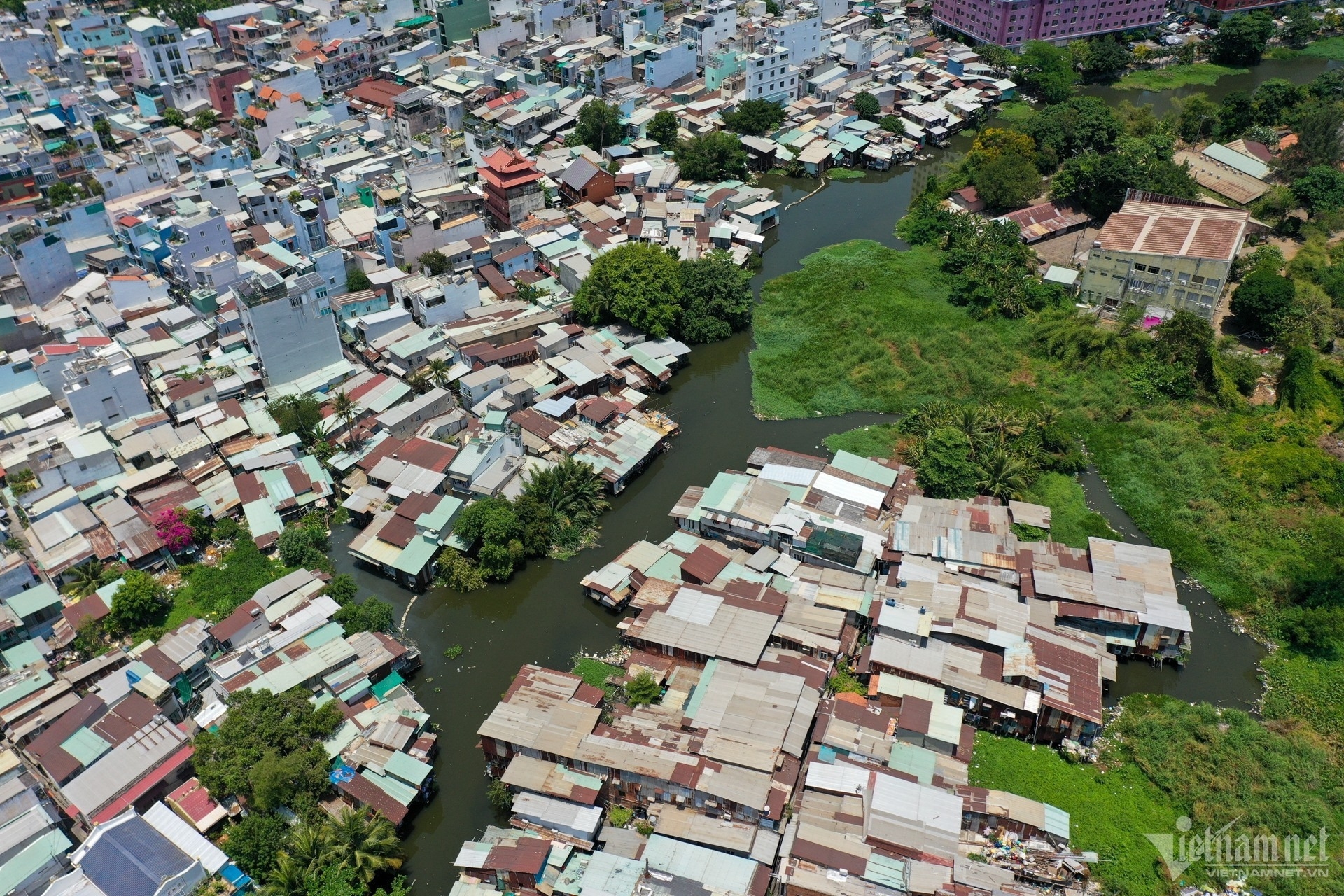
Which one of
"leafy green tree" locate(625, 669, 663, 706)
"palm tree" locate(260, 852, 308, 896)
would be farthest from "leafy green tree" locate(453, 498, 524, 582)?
"palm tree" locate(260, 852, 308, 896)

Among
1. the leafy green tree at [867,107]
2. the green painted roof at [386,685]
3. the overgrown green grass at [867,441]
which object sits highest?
the leafy green tree at [867,107]

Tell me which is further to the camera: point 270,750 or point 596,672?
point 596,672

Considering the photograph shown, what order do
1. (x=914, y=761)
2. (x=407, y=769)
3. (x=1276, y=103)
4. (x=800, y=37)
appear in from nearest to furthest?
1. (x=914, y=761)
2. (x=407, y=769)
3. (x=1276, y=103)
4. (x=800, y=37)

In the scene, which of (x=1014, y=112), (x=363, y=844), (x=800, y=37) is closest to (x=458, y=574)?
(x=363, y=844)

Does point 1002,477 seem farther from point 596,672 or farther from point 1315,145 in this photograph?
point 1315,145

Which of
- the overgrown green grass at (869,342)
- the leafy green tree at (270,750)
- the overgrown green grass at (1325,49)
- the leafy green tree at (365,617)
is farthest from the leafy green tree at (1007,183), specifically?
the leafy green tree at (270,750)

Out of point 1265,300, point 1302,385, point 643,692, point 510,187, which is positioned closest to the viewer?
point 643,692

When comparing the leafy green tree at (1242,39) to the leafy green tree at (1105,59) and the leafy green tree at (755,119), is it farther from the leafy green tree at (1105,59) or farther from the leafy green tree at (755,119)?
the leafy green tree at (755,119)

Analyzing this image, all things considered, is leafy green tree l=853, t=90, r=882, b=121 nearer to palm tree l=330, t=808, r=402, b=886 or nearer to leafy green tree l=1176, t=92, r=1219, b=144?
leafy green tree l=1176, t=92, r=1219, b=144
